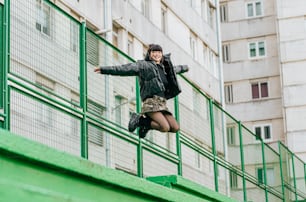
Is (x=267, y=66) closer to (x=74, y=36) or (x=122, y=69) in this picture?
(x=122, y=69)

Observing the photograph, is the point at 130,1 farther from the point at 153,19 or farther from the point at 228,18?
the point at 228,18

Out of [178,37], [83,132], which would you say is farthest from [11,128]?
[178,37]

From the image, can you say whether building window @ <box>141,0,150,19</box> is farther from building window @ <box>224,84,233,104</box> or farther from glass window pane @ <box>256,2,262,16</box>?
glass window pane @ <box>256,2,262,16</box>

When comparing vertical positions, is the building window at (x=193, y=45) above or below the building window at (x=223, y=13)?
below

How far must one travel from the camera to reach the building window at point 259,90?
55.9 metres

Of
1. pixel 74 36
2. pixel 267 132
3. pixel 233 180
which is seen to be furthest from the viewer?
pixel 267 132

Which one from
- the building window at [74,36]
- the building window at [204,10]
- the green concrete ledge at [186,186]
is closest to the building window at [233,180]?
the green concrete ledge at [186,186]

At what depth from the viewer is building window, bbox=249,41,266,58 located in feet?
186

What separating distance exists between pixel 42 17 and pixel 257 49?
47158 mm

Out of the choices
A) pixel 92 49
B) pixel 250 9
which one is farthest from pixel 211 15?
pixel 92 49

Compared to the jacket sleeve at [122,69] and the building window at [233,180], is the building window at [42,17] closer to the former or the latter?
the jacket sleeve at [122,69]

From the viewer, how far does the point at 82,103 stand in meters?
11.3

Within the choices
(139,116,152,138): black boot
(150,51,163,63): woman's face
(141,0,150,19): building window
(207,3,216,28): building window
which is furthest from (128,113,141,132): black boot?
(207,3,216,28): building window

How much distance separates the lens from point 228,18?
5747cm
